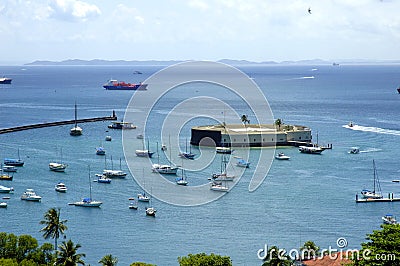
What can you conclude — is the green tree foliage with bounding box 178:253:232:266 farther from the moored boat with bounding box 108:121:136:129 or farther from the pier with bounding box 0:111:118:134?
the moored boat with bounding box 108:121:136:129

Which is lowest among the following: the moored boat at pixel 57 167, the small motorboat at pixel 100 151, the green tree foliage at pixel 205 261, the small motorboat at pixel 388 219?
the small motorboat at pixel 388 219

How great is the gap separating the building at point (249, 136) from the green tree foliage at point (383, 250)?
38.1 metres

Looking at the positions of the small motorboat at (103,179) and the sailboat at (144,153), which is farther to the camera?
the sailboat at (144,153)

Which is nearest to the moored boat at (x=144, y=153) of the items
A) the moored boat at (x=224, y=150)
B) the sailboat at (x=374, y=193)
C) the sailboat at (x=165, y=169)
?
the moored boat at (x=224, y=150)

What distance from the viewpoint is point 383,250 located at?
1733cm

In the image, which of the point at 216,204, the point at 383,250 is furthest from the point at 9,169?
the point at 383,250

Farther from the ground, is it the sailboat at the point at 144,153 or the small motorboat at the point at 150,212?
the sailboat at the point at 144,153

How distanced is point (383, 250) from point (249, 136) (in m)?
39.6

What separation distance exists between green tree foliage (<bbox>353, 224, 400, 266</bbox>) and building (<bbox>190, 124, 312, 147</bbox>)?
38085 mm

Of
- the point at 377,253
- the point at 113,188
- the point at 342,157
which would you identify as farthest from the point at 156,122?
the point at 377,253

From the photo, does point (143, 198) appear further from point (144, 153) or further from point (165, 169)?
point (144, 153)

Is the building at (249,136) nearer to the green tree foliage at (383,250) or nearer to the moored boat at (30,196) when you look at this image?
the moored boat at (30,196)

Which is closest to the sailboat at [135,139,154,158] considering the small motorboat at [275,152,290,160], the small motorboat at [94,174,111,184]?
the small motorboat at [94,174,111,184]

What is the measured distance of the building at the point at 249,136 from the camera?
56625mm
